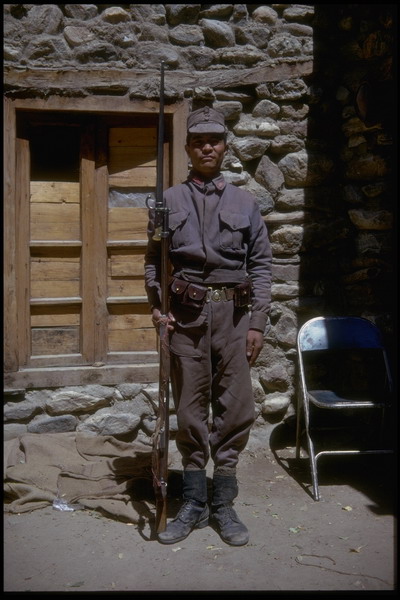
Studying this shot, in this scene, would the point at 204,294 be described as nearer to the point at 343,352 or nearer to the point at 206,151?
the point at 206,151

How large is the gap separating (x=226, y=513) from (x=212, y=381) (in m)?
0.76

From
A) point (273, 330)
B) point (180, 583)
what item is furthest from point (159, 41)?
point (180, 583)

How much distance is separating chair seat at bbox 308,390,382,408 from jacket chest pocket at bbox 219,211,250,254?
1.18m

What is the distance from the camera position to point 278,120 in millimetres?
4684

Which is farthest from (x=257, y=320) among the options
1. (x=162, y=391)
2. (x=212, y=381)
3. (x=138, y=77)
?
(x=138, y=77)

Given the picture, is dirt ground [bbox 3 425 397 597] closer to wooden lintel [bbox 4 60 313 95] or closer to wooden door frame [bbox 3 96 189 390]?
wooden door frame [bbox 3 96 189 390]

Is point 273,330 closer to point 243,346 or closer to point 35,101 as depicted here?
point 243,346

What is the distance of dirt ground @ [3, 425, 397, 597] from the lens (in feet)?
9.89

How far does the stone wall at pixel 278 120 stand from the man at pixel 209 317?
994mm

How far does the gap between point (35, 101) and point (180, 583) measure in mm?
3291

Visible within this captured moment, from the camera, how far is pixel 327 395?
4285 millimetres

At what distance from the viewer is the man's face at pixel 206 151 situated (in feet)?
12.0

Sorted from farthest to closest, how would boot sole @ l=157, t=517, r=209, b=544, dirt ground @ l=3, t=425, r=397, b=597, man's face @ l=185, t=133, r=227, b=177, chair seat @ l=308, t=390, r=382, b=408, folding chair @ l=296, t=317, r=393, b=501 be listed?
folding chair @ l=296, t=317, r=393, b=501 < chair seat @ l=308, t=390, r=382, b=408 < man's face @ l=185, t=133, r=227, b=177 < boot sole @ l=157, t=517, r=209, b=544 < dirt ground @ l=3, t=425, r=397, b=597

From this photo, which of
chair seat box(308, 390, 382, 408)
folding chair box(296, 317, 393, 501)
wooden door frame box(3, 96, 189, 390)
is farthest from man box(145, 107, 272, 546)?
wooden door frame box(3, 96, 189, 390)
